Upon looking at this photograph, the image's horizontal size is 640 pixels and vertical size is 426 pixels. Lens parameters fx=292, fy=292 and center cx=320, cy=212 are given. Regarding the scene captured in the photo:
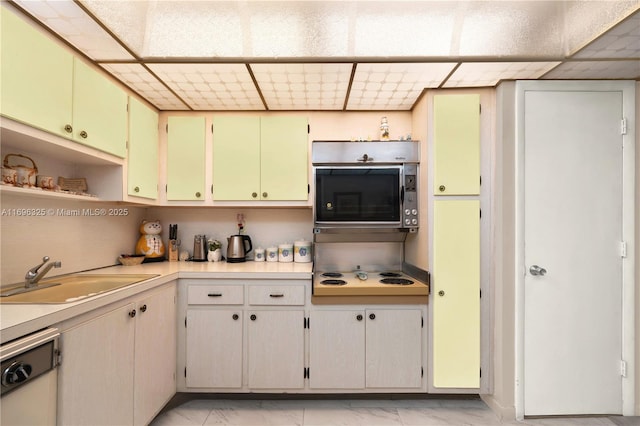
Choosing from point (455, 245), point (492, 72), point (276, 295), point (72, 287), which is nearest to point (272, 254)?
point (276, 295)

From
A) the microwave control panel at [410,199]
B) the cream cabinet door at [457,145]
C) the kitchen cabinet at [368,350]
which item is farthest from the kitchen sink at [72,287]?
the cream cabinet door at [457,145]

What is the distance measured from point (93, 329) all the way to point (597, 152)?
10.00 ft

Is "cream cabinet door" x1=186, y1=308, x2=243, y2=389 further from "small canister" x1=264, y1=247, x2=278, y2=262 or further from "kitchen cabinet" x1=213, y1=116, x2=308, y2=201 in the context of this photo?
"kitchen cabinet" x1=213, y1=116, x2=308, y2=201

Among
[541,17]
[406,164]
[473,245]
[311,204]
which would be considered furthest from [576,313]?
[311,204]

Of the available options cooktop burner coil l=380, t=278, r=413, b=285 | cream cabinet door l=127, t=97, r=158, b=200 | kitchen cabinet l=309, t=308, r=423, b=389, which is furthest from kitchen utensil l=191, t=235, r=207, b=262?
cooktop burner coil l=380, t=278, r=413, b=285

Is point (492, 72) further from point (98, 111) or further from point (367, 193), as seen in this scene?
point (98, 111)

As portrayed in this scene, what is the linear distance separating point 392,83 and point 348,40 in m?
0.49

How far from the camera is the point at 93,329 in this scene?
1298 mm

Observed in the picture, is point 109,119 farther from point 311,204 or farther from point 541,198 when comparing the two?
point 541,198

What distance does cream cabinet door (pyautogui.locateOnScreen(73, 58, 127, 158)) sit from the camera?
1580 mm

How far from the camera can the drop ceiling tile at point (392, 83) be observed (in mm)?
1798

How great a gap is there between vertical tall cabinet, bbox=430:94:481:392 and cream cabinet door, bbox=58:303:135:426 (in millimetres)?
1855

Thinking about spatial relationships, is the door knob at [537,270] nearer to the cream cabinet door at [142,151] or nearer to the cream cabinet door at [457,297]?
the cream cabinet door at [457,297]

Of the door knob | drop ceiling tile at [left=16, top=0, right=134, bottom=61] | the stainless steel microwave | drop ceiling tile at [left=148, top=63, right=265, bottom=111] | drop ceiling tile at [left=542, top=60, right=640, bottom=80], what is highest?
drop ceiling tile at [left=16, top=0, right=134, bottom=61]
